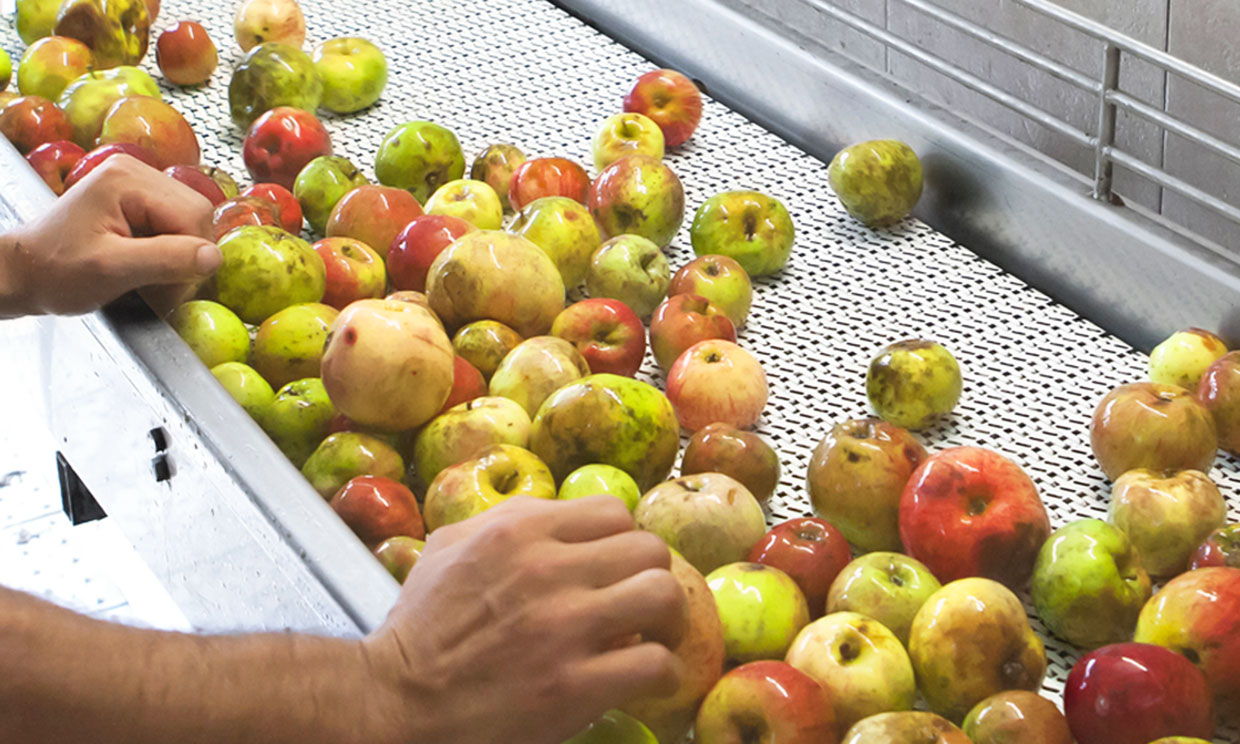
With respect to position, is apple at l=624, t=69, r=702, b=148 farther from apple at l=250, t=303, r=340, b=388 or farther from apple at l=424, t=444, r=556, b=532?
apple at l=424, t=444, r=556, b=532

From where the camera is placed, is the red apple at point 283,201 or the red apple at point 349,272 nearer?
the red apple at point 349,272

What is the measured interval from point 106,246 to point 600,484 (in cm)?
60

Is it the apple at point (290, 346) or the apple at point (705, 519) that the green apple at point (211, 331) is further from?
the apple at point (705, 519)

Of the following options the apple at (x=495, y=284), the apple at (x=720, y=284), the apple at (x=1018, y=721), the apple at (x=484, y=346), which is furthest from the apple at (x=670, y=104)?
the apple at (x=1018, y=721)

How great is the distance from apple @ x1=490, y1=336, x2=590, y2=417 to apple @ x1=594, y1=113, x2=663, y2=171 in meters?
0.59

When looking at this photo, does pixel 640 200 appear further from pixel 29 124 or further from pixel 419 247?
pixel 29 124

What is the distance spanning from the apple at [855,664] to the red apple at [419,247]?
810mm

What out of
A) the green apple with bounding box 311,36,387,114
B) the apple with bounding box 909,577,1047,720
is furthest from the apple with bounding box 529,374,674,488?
the green apple with bounding box 311,36,387,114

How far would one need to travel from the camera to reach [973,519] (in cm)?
128

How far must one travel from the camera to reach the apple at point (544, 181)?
1924 millimetres

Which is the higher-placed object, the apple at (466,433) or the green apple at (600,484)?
the green apple at (600,484)

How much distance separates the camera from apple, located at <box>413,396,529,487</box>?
142 centimetres

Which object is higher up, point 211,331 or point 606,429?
point 606,429

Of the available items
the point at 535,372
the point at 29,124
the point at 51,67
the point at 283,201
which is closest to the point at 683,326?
the point at 535,372
